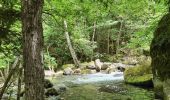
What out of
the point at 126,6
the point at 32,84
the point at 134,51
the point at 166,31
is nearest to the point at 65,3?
the point at 126,6

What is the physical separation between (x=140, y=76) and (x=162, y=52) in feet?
15.4

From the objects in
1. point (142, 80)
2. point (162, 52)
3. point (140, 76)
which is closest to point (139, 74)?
point (140, 76)

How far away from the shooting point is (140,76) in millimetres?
14734

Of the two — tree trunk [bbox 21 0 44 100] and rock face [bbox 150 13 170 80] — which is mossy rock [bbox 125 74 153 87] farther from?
tree trunk [bbox 21 0 44 100]

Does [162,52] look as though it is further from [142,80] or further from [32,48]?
[32,48]

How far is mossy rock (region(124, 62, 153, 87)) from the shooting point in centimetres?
1409

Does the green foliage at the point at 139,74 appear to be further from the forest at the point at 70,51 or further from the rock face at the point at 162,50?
the rock face at the point at 162,50

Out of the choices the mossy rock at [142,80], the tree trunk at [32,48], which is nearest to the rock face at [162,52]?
the mossy rock at [142,80]

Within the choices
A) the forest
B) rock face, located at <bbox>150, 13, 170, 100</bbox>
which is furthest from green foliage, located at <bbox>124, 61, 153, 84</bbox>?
rock face, located at <bbox>150, 13, 170, 100</bbox>

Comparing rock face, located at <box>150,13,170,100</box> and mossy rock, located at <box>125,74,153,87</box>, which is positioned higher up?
rock face, located at <box>150,13,170,100</box>

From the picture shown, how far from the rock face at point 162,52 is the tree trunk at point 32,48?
571 cm

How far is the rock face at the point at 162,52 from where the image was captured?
981cm

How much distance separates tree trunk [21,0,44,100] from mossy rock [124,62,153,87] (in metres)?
9.78

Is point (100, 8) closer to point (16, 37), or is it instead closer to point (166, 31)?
point (166, 31)
